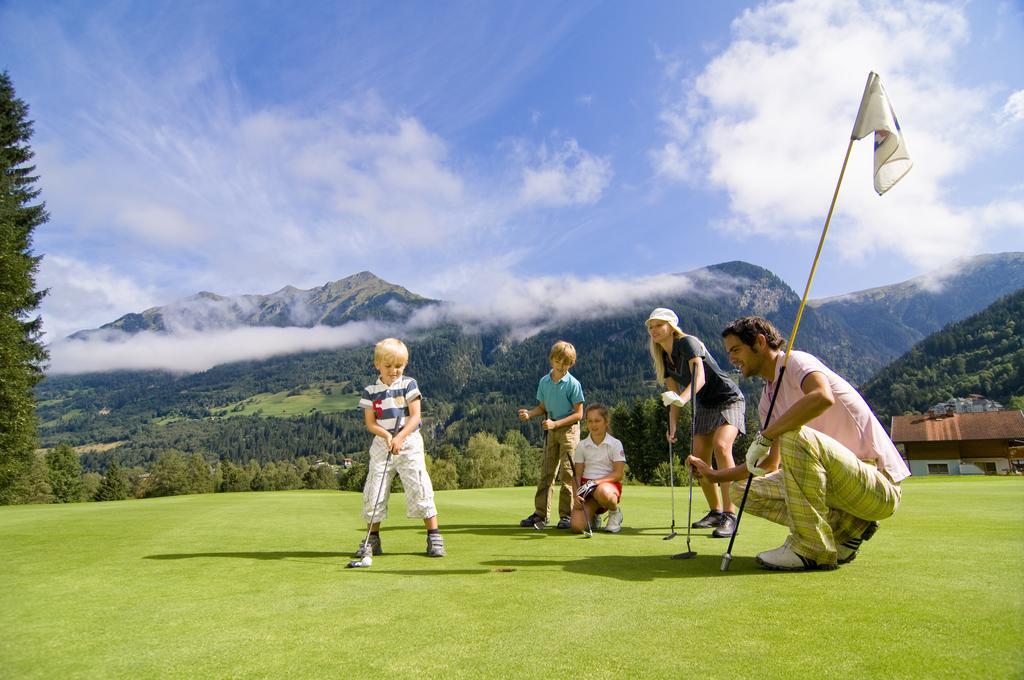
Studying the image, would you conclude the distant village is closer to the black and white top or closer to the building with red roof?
the building with red roof

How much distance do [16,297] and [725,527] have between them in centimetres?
3055

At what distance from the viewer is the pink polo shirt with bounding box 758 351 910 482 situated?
420cm

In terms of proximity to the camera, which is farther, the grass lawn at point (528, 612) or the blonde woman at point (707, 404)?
the blonde woman at point (707, 404)

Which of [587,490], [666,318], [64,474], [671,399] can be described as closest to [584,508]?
[587,490]

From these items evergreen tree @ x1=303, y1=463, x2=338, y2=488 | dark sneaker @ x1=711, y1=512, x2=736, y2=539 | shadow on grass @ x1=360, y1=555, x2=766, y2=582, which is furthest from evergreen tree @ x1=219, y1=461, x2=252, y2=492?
shadow on grass @ x1=360, y1=555, x2=766, y2=582

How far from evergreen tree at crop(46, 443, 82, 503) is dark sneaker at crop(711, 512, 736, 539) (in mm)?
89120

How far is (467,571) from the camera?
4633 mm

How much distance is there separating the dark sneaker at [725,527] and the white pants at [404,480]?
3.08 meters

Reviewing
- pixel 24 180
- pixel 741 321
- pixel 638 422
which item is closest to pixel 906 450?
pixel 638 422

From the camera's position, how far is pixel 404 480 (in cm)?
606

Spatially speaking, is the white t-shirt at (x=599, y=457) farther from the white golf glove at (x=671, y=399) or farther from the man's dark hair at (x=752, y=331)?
the man's dark hair at (x=752, y=331)

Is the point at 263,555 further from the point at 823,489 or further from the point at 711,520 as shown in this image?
the point at 823,489

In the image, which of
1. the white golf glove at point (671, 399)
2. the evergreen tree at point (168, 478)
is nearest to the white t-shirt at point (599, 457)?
the white golf glove at point (671, 399)

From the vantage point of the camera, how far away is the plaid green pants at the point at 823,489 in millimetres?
3904
